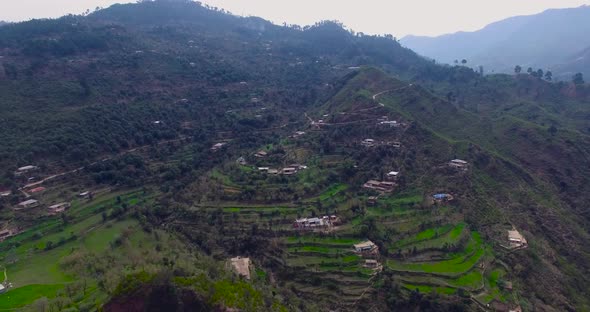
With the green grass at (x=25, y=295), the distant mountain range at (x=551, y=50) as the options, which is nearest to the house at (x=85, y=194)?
the green grass at (x=25, y=295)

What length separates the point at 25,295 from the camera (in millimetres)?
23453

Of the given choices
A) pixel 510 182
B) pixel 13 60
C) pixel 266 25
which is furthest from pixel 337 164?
pixel 266 25

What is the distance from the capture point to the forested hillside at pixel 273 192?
25719 mm

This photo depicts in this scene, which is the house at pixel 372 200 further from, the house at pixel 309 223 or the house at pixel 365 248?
the house at pixel 365 248

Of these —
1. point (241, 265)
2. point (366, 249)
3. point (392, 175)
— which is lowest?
point (241, 265)

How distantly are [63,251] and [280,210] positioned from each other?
15.6 metres

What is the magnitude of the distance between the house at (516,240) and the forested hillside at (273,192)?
0.25 meters

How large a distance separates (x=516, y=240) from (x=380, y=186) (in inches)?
427

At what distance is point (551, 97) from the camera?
215 feet

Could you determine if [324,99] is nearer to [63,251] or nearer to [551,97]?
[551,97]

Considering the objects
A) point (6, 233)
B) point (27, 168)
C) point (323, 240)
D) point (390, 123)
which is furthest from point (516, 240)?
point (27, 168)

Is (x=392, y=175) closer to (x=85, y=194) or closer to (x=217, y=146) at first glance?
(x=217, y=146)

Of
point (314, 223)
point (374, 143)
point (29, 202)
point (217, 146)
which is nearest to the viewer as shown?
point (314, 223)

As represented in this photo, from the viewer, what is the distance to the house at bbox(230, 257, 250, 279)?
27.1m
